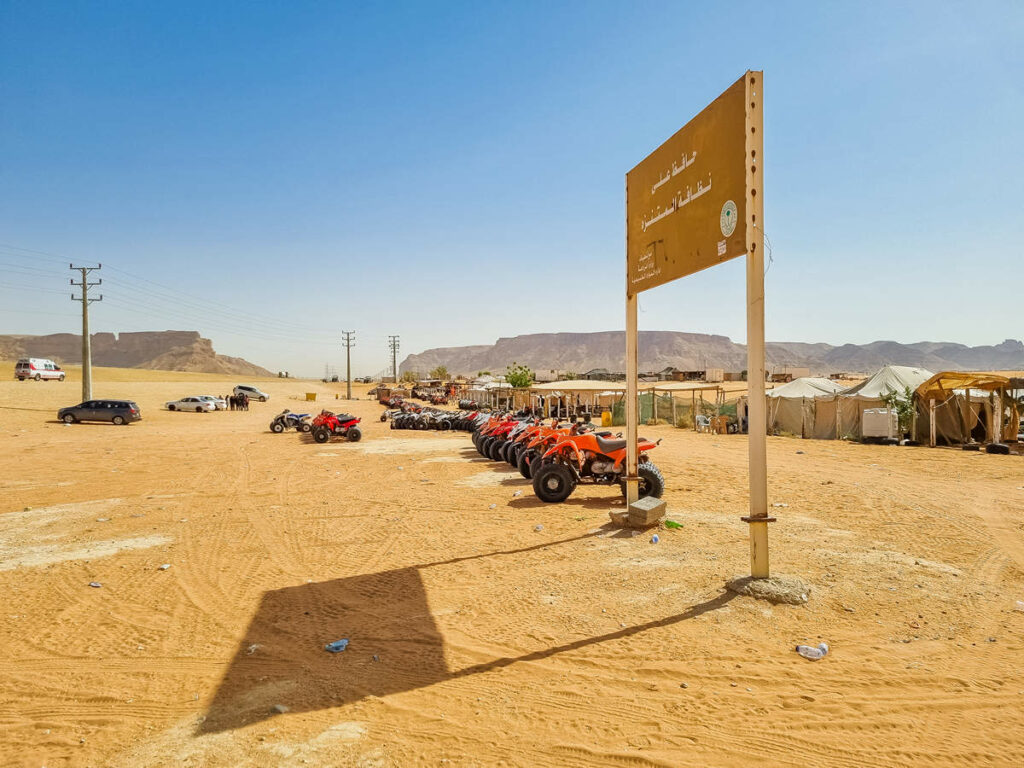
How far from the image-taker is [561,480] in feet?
31.8

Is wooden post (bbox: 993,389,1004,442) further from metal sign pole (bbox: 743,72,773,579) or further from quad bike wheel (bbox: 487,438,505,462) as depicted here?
metal sign pole (bbox: 743,72,773,579)

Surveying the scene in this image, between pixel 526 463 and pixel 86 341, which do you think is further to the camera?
pixel 86 341

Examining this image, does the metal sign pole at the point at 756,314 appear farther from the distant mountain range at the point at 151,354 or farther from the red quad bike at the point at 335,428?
the distant mountain range at the point at 151,354

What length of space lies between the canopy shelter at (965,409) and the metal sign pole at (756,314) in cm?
1699

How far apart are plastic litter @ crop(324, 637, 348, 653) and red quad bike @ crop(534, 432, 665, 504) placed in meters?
5.40

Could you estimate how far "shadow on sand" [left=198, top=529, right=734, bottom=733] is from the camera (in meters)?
3.74

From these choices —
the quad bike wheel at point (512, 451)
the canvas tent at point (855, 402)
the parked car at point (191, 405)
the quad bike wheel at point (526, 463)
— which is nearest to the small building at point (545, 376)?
the parked car at point (191, 405)

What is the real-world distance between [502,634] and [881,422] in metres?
20.5

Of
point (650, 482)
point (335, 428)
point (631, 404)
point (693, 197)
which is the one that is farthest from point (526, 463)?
point (335, 428)

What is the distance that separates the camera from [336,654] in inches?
173

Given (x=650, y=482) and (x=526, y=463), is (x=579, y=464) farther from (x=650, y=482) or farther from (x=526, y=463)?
(x=526, y=463)

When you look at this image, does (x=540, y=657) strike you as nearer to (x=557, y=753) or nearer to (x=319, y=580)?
(x=557, y=753)

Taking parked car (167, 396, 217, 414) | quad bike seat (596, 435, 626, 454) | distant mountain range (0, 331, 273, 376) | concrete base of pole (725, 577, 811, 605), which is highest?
distant mountain range (0, 331, 273, 376)

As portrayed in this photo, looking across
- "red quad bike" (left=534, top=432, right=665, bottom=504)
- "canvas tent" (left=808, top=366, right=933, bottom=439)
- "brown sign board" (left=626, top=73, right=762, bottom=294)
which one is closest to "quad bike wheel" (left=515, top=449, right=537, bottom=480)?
"red quad bike" (left=534, top=432, right=665, bottom=504)
